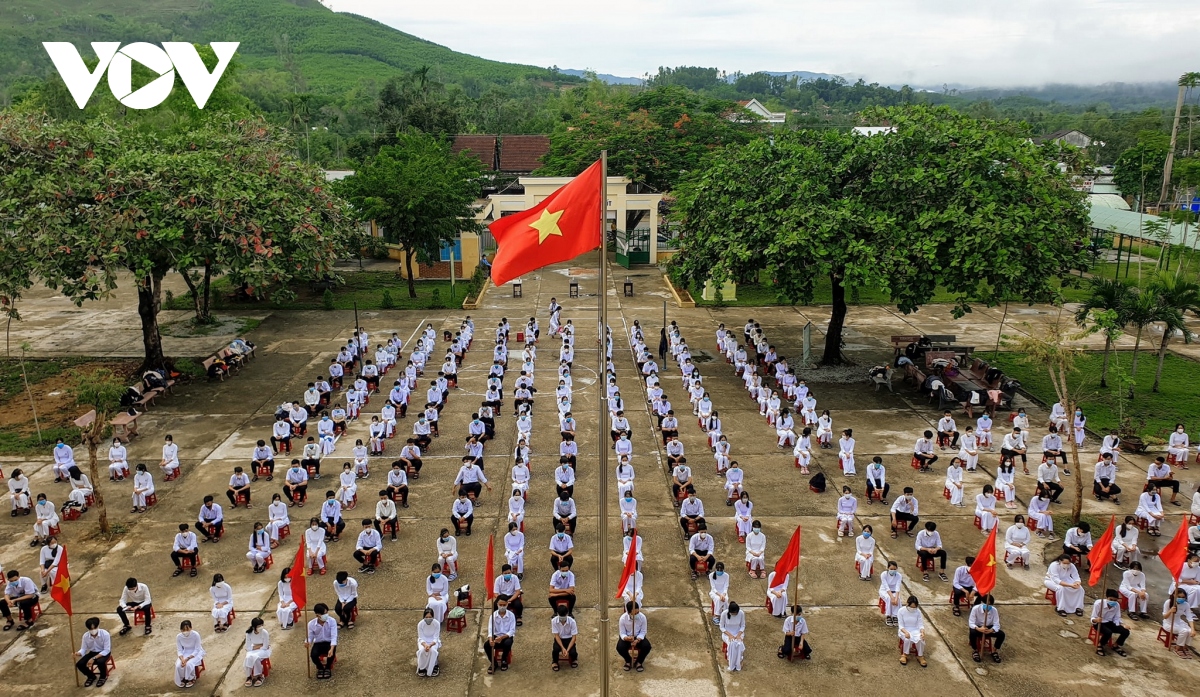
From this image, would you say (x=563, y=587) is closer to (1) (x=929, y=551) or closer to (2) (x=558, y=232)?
(1) (x=929, y=551)

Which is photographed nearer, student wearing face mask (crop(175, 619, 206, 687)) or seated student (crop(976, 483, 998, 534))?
student wearing face mask (crop(175, 619, 206, 687))

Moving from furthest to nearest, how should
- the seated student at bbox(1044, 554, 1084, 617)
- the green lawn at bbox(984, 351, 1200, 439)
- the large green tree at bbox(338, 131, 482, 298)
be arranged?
the large green tree at bbox(338, 131, 482, 298) → the green lawn at bbox(984, 351, 1200, 439) → the seated student at bbox(1044, 554, 1084, 617)

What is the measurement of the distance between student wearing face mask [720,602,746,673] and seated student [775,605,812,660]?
1.87 ft

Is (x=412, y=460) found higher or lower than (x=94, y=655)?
higher

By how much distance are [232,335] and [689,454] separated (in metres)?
16.6

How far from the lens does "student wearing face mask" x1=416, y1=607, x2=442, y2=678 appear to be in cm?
1058

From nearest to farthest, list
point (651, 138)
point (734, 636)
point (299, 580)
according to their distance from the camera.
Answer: point (734, 636), point (299, 580), point (651, 138)

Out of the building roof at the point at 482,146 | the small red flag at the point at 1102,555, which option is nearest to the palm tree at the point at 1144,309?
the small red flag at the point at 1102,555

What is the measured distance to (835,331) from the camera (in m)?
23.5

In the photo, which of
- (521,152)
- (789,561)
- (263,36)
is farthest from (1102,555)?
(263,36)

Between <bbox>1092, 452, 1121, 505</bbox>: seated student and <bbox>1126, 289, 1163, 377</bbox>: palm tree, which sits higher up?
<bbox>1126, 289, 1163, 377</bbox>: palm tree

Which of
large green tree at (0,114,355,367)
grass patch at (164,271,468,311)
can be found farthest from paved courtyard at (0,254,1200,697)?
grass patch at (164,271,468,311)

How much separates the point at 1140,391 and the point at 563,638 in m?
18.0

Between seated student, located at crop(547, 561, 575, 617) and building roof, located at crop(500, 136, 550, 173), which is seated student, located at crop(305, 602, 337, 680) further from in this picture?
building roof, located at crop(500, 136, 550, 173)
